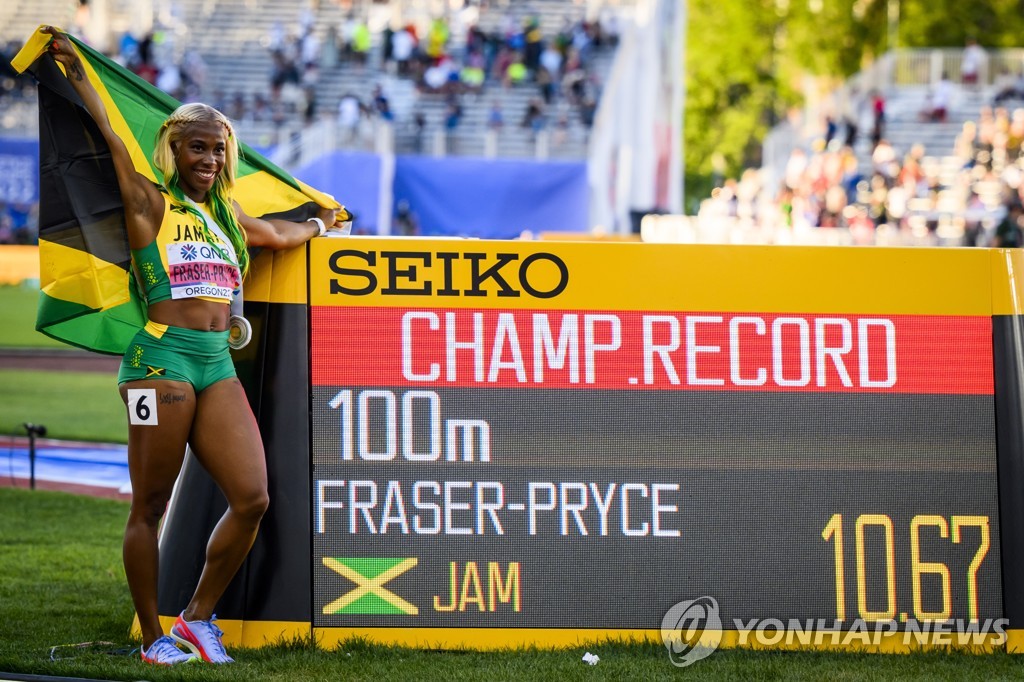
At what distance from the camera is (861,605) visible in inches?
202

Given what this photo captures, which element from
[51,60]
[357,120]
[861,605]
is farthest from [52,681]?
[357,120]

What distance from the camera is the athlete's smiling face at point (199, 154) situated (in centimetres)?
495

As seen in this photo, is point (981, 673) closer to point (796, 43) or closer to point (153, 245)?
point (153, 245)

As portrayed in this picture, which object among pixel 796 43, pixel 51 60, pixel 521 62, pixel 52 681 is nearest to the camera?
pixel 52 681

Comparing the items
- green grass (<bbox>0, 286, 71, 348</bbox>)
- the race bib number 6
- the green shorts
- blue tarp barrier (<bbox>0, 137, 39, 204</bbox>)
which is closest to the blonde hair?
the green shorts

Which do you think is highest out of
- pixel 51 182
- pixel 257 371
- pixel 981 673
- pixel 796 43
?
pixel 796 43

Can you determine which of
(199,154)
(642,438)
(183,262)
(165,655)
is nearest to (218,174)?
(199,154)

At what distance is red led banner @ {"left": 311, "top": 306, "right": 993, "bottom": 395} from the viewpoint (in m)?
5.23

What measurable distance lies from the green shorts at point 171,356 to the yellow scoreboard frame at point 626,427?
349 millimetres

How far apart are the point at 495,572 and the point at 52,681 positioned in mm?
1573

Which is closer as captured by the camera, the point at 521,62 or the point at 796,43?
the point at 521,62

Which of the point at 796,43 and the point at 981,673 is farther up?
the point at 796,43

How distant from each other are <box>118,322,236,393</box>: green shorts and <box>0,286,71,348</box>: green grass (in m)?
12.3

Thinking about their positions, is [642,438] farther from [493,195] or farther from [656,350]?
[493,195]
